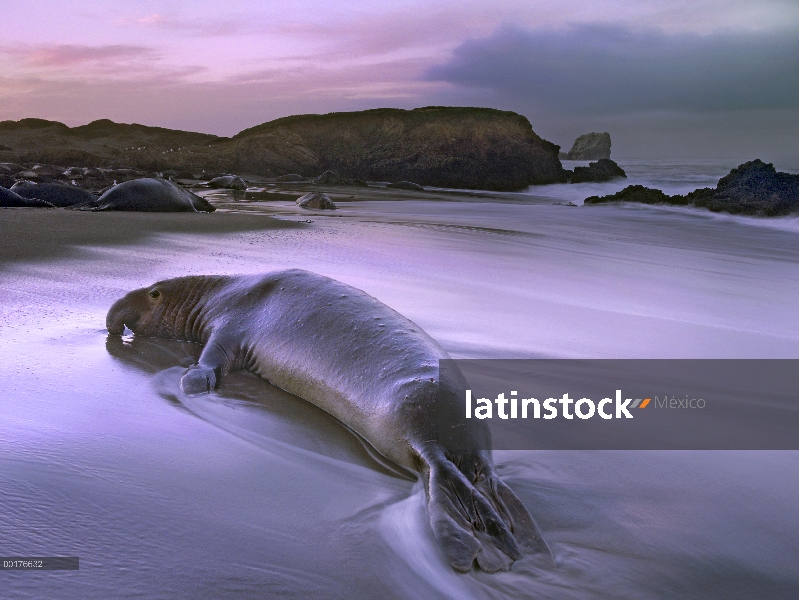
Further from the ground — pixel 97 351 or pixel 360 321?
pixel 360 321

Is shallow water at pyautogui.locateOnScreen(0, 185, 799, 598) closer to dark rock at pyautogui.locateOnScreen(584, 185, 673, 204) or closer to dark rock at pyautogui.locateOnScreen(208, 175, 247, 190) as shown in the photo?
dark rock at pyautogui.locateOnScreen(584, 185, 673, 204)

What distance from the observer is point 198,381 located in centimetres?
313

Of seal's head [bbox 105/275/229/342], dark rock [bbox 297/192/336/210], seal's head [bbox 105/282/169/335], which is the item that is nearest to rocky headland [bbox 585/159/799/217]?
dark rock [bbox 297/192/336/210]

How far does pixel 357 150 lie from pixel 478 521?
112 feet

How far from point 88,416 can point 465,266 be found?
4.70 m

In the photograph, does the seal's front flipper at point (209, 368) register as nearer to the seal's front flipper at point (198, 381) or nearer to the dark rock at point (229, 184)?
the seal's front flipper at point (198, 381)

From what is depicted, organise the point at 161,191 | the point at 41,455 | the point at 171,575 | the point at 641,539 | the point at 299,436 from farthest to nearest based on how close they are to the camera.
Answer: the point at 161,191 → the point at 299,436 → the point at 41,455 → the point at 641,539 → the point at 171,575

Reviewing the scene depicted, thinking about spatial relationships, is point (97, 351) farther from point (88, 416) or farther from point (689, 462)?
point (689, 462)

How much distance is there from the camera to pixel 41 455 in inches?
91.7

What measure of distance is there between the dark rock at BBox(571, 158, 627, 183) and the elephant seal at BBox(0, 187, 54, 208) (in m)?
22.2

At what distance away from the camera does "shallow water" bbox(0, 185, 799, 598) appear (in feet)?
5.70

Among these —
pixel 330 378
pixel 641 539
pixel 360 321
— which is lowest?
pixel 641 539

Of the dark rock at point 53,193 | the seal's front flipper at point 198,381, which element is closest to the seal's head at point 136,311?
the seal's front flipper at point 198,381

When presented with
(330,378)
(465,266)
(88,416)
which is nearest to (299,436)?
(330,378)
